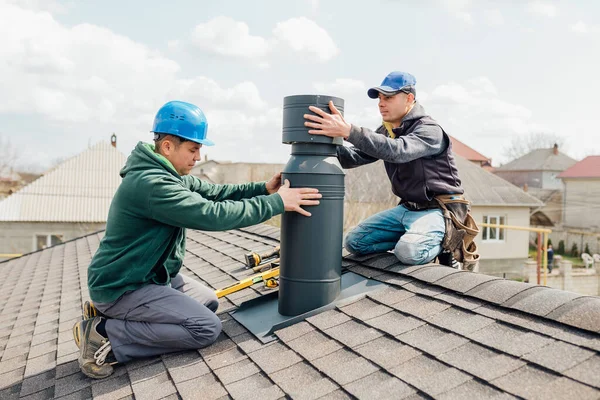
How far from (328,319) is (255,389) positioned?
724mm

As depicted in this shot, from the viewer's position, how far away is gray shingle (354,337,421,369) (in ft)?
7.59

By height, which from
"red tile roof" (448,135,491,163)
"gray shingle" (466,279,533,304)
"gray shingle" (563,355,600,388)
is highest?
"red tile roof" (448,135,491,163)

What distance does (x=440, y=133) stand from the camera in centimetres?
371

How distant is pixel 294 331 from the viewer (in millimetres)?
2908

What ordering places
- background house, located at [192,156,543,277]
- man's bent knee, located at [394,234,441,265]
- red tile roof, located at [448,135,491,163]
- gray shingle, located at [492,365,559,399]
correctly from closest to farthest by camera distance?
gray shingle, located at [492,365,559,399] → man's bent knee, located at [394,234,441,265] → background house, located at [192,156,543,277] → red tile roof, located at [448,135,491,163]

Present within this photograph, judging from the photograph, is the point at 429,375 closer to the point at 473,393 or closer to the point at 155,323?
the point at 473,393

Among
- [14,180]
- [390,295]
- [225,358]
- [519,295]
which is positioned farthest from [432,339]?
[14,180]

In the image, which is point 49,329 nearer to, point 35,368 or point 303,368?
point 35,368

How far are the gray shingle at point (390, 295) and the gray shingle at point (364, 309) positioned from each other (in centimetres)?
5

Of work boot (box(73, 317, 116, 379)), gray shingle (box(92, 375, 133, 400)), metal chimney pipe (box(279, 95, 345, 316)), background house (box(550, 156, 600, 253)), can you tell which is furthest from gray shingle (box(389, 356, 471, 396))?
background house (box(550, 156, 600, 253))

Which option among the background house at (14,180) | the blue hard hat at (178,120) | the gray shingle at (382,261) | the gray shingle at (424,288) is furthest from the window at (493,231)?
the background house at (14,180)

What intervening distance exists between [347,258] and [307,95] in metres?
1.46

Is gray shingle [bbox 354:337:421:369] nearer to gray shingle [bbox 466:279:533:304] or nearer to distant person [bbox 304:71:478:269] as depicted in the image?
gray shingle [bbox 466:279:533:304]

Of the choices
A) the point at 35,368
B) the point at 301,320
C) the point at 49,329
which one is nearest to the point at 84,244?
the point at 49,329
